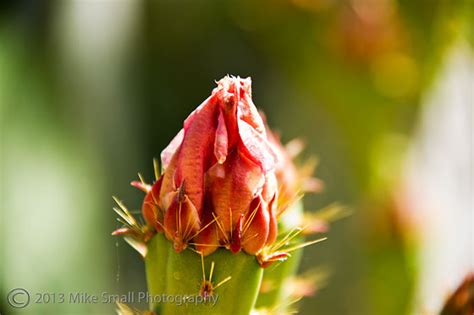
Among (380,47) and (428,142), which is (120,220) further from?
(428,142)

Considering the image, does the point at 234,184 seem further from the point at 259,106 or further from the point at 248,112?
the point at 259,106

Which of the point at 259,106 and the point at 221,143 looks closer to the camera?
the point at 221,143

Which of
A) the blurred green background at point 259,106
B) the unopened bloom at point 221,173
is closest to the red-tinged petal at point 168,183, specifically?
the unopened bloom at point 221,173

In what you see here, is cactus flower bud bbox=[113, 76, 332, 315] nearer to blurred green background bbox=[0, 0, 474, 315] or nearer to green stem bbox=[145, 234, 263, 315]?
green stem bbox=[145, 234, 263, 315]

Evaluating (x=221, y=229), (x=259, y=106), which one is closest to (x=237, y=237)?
(x=221, y=229)

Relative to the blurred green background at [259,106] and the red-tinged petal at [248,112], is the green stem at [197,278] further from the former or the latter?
the blurred green background at [259,106]
